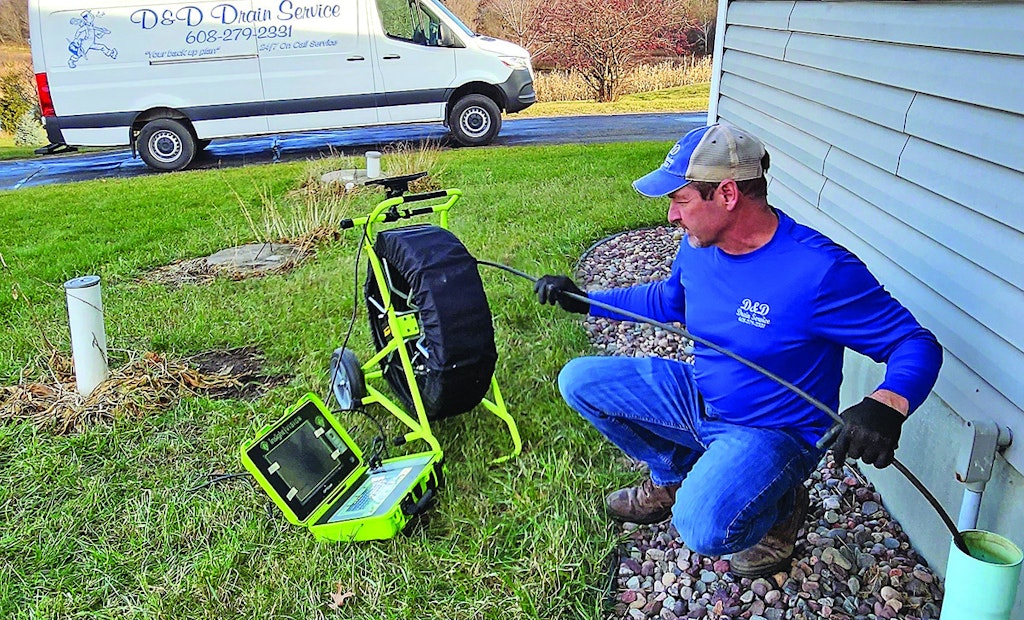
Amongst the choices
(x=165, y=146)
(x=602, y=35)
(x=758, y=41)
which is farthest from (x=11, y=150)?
(x=758, y=41)

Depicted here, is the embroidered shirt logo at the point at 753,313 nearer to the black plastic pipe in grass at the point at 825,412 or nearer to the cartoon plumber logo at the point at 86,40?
the black plastic pipe in grass at the point at 825,412

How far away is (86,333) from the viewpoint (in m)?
3.66

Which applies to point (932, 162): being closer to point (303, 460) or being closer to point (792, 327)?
point (792, 327)

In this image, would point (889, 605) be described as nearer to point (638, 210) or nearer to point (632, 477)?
point (632, 477)

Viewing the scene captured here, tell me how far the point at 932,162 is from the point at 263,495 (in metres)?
2.57

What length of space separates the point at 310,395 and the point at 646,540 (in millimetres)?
1357

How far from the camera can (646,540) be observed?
2686 mm

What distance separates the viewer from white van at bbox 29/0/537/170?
10.3 metres

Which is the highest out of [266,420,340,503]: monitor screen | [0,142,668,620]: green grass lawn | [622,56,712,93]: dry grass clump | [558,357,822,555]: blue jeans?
[558,357,822,555]: blue jeans

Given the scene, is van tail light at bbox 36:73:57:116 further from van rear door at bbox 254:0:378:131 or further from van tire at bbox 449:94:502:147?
van tire at bbox 449:94:502:147

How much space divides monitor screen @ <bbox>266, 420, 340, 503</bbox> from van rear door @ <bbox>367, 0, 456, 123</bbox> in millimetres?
8754

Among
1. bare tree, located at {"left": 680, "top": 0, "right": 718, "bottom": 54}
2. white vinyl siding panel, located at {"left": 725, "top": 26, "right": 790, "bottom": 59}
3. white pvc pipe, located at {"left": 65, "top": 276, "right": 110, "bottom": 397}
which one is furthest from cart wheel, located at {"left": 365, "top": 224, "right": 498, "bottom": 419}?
bare tree, located at {"left": 680, "top": 0, "right": 718, "bottom": 54}

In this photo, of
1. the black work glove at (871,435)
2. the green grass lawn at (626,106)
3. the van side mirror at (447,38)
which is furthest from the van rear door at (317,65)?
the black work glove at (871,435)

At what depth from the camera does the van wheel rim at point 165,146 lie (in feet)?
35.9
